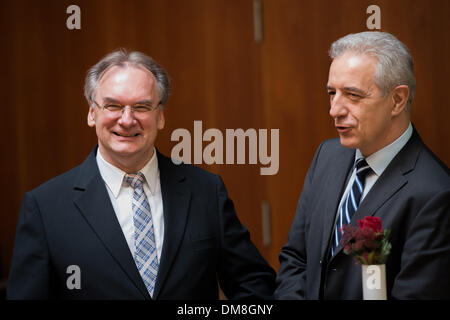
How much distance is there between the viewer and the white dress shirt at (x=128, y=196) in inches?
89.0

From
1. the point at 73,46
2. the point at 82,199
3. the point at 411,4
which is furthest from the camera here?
the point at 73,46

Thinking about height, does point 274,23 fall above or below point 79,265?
above

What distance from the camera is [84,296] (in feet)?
7.04

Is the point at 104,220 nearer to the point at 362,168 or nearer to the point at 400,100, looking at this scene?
the point at 362,168

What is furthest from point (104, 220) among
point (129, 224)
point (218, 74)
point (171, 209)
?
point (218, 74)

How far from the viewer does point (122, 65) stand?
230cm

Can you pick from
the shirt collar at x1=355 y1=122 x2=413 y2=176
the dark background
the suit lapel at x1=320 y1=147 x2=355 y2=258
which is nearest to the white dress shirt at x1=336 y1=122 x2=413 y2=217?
the shirt collar at x1=355 y1=122 x2=413 y2=176

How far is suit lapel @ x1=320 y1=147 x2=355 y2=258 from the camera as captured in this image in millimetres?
2207

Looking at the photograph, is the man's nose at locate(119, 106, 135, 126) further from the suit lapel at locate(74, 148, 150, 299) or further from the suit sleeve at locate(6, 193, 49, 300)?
the suit sleeve at locate(6, 193, 49, 300)

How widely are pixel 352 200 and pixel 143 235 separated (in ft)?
2.68

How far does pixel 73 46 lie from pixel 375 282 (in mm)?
2801
